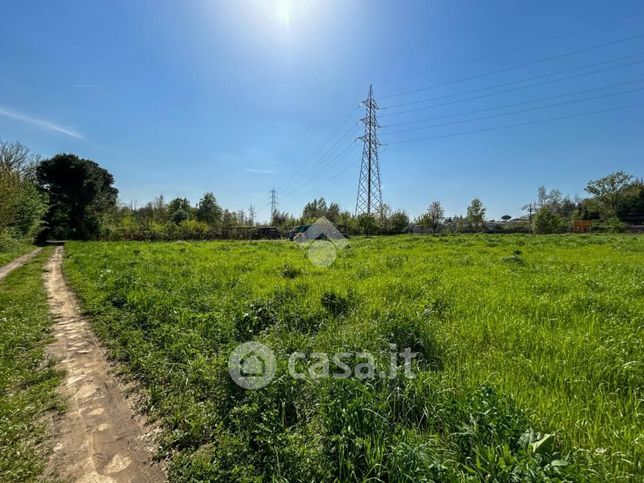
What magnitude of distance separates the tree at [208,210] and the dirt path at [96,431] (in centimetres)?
5126

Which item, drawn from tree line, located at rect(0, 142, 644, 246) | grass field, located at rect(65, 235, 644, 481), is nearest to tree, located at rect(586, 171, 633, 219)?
tree line, located at rect(0, 142, 644, 246)

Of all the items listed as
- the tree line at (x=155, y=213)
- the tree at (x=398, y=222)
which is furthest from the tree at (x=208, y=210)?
the tree at (x=398, y=222)

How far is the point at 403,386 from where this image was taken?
2914 millimetres

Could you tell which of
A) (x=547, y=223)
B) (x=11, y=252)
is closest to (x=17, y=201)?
(x=11, y=252)

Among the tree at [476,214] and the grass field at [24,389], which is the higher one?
the tree at [476,214]

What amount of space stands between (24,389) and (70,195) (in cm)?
4044

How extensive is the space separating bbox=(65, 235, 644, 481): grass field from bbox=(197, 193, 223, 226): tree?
49.2 meters

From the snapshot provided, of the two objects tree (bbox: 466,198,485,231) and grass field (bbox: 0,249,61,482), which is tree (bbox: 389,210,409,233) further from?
grass field (bbox: 0,249,61,482)

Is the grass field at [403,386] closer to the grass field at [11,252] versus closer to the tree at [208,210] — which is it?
the grass field at [11,252]

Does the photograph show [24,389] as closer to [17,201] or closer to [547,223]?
[17,201]

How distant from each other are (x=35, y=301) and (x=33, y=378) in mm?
4799
